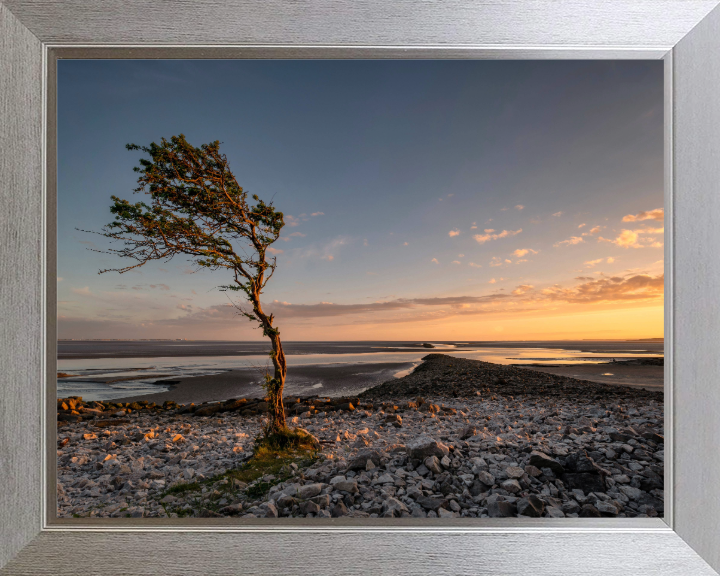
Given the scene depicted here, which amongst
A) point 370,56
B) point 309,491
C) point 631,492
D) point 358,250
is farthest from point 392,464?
point 370,56

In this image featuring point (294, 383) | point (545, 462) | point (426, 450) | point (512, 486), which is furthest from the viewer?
point (294, 383)

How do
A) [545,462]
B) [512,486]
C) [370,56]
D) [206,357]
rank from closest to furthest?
1. [370,56]
2. [512,486]
3. [545,462]
4. [206,357]

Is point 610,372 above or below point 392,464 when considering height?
above

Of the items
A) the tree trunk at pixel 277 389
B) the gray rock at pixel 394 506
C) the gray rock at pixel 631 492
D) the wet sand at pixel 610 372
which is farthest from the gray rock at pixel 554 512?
the wet sand at pixel 610 372

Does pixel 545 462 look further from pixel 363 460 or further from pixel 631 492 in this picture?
pixel 363 460

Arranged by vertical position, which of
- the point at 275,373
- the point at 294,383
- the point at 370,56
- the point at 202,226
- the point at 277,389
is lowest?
the point at 294,383

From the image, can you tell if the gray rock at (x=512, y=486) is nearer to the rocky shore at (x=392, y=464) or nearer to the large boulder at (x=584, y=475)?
the rocky shore at (x=392, y=464)
